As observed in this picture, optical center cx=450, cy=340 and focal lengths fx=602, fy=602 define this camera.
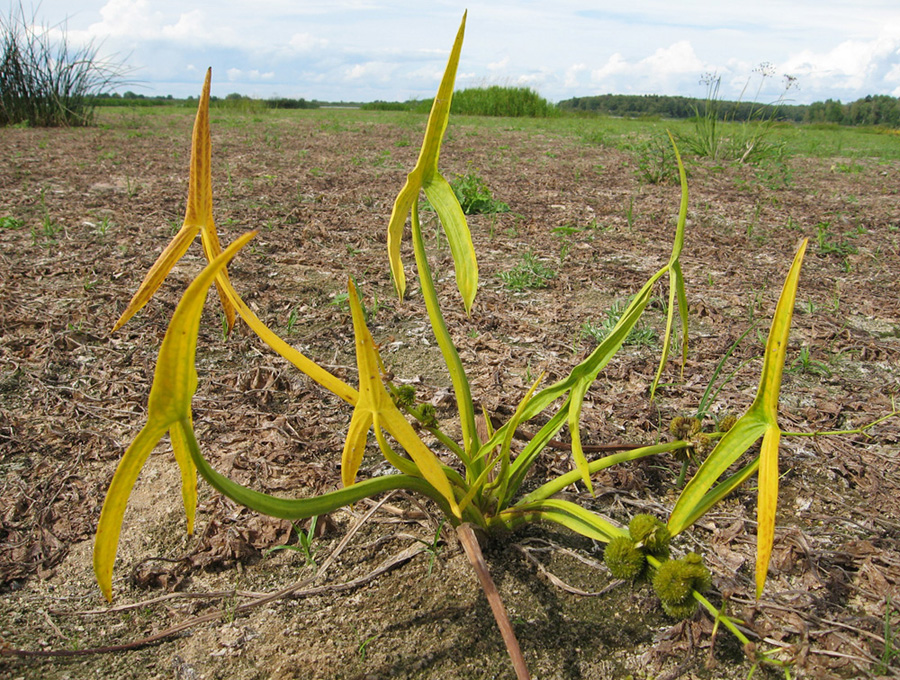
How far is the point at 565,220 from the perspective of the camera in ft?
12.3

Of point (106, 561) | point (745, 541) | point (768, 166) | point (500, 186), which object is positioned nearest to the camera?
point (106, 561)

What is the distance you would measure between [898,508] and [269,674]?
4.36 feet

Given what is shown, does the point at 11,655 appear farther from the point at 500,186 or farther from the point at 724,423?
the point at 500,186

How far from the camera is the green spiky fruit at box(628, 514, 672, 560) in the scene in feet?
2.65

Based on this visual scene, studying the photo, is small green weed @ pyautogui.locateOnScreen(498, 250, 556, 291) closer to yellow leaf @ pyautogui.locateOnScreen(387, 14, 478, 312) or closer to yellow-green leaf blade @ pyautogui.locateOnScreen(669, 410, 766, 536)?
yellow leaf @ pyautogui.locateOnScreen(387, 14, 478, 312)

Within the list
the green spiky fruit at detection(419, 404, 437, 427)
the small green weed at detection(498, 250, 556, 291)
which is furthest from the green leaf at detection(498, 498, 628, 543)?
the small green weed at detection(498, 250, 556, 291)

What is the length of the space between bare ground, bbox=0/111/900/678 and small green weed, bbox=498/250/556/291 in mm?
61

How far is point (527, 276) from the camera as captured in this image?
2645 millimetres

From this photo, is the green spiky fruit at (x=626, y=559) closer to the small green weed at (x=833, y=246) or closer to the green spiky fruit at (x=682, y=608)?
the green spiky fruit at (x=682, y=608)

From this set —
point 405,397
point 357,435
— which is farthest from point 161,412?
point 405,397

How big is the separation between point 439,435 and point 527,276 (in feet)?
5.21

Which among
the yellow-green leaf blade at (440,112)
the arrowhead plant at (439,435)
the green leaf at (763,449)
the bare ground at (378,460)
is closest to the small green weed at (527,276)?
the bare ground at (378,460)

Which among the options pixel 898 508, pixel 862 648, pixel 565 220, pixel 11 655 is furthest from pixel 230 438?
pixel 565 220

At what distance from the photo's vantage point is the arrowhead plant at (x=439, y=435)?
0.69 m
